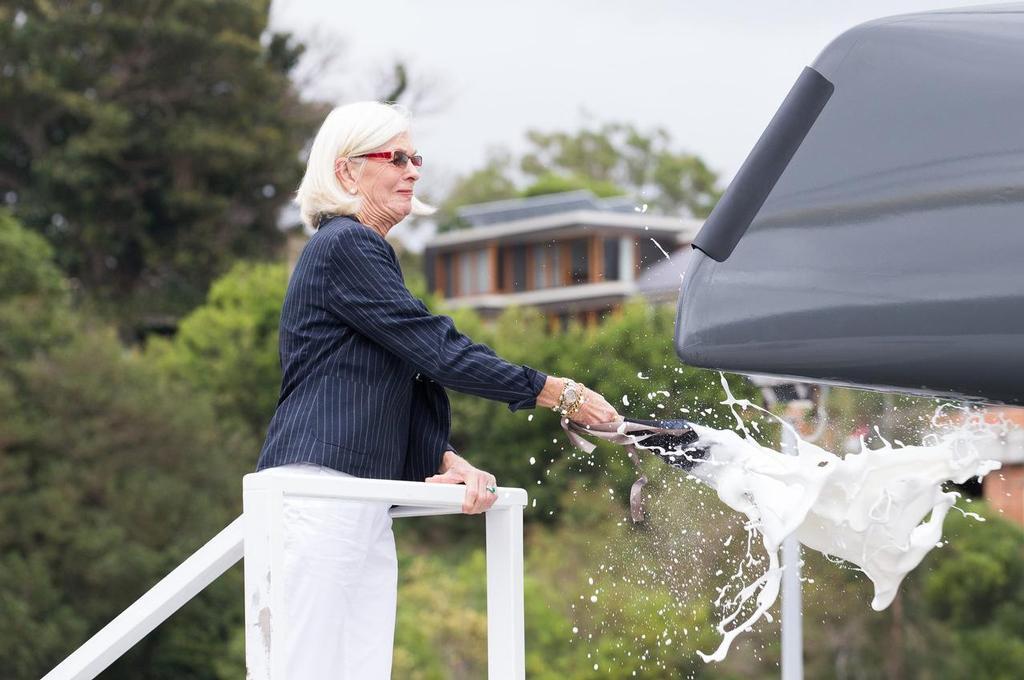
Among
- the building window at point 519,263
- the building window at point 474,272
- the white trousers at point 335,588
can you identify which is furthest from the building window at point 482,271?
the white trousers at point 335,588

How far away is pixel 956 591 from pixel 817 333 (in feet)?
58.3

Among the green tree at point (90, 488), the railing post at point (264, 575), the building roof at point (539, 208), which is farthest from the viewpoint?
the building roof at point (539, 208)

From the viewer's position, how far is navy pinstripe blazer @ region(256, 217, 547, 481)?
123 inches

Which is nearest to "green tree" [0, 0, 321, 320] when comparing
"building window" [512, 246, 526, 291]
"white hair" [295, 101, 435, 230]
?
"building window" [512, 246, 526, 291]

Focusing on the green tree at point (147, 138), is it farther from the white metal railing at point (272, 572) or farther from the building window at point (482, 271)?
the white metal railing at point (272, 572)

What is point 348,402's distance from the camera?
3.15 meters

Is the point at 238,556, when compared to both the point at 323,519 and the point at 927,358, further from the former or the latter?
the point at 927,358

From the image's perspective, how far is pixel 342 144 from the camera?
3279mm

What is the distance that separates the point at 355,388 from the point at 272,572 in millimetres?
572

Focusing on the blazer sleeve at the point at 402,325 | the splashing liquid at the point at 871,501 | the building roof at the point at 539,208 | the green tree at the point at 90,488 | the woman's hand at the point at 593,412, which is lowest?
the green tree at the point at 90,488

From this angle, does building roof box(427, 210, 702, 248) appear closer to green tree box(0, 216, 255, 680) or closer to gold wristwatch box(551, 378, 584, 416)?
green tree box(0, 216, 255, 680)

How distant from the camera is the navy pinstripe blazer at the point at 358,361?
3127mm

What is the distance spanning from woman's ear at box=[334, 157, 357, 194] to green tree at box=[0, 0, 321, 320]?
91.2ft

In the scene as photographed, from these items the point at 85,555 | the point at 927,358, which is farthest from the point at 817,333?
the point at 85,555
